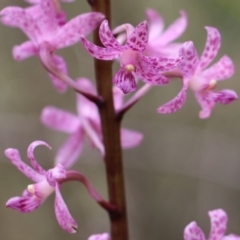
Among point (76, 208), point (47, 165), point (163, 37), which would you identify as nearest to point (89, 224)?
point (76, 208)

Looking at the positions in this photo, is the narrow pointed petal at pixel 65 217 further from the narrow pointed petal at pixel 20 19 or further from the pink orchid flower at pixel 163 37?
the pink orchid flower at pixel 163 37

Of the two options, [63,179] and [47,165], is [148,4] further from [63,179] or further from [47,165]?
[63,179]

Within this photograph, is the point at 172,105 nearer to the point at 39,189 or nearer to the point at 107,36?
the point at 107,36

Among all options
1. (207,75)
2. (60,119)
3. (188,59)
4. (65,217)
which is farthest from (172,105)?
(60,119)

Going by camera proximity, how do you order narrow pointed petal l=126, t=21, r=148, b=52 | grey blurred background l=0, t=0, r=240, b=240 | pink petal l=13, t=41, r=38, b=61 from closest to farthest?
narrow pointed petal l=126, t=21, r=148, b=52 < pink petal l=13, t=41, r=38, b=61 < grey blurred background l=0, t=0, r=240, b=240

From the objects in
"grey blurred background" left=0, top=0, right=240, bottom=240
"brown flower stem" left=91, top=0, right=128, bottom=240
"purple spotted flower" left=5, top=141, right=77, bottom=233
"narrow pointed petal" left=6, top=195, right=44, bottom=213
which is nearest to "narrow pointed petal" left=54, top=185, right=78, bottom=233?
"purple spotted flower" left=5, top=141, right=77, bottom=233

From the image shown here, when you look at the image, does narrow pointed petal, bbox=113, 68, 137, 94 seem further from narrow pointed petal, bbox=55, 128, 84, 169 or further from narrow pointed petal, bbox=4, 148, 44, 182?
narrow pointed petal, bbox=55, 128, 84, 169

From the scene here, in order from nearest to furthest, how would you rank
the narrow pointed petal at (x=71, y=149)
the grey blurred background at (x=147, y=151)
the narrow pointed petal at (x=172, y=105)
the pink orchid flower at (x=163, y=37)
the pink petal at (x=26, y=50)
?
the narrow pointed petal at (x=172, y=105) → the pink petal at (x=26, y=50) → the pink orchid flower at (x=163, y=37) → the narrow pointed petal at (x=71, y=149) → the grey blurred background at (x=147, y=151)

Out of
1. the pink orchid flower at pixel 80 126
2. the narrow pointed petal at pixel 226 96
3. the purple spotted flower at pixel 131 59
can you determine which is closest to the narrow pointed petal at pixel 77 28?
the purple spotted flower at pixel 131 59
